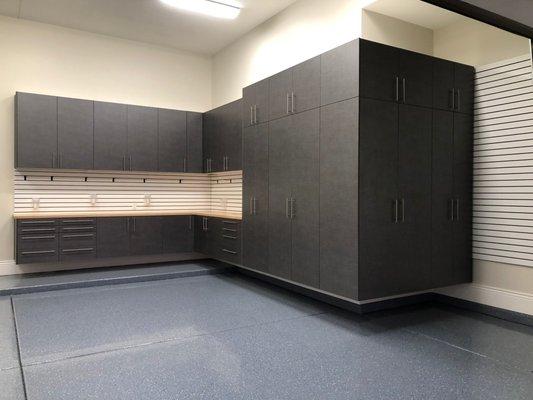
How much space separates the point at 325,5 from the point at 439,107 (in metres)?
1.87

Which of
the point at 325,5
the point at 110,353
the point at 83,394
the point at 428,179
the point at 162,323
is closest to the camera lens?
the point at 83,394

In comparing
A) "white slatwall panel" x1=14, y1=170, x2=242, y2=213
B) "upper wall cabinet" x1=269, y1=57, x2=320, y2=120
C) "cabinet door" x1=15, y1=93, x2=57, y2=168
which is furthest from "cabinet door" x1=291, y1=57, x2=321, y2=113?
"cabinet door" x1=15, y1=93, x2=57, y2=168

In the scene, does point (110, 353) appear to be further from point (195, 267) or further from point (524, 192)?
point (524, 192)

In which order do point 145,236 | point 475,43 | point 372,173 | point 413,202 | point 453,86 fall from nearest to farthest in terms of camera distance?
point 372,173, point 413,202, point 453,86, point 475,43, point 145,236

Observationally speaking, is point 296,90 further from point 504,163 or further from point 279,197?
point 504,163

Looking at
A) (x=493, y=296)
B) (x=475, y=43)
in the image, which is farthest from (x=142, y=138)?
(x=493, y=296)

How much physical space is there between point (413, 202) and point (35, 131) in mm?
5159

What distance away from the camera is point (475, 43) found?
4543 mm

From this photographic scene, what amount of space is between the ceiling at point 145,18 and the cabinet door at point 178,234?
119 inches

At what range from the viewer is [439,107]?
170 inches

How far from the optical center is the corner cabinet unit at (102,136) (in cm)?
570

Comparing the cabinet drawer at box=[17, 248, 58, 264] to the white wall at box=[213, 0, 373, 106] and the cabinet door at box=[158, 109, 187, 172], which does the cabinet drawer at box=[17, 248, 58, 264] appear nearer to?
the cabinet door at box=[158, 109, 187, 172]

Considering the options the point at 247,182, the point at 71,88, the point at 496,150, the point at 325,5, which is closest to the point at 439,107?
the point at 496,150

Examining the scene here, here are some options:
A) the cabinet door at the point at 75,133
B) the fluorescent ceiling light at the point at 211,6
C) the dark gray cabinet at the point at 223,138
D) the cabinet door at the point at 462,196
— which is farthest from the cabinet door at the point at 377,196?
the cabinet door at the point at 75,133
